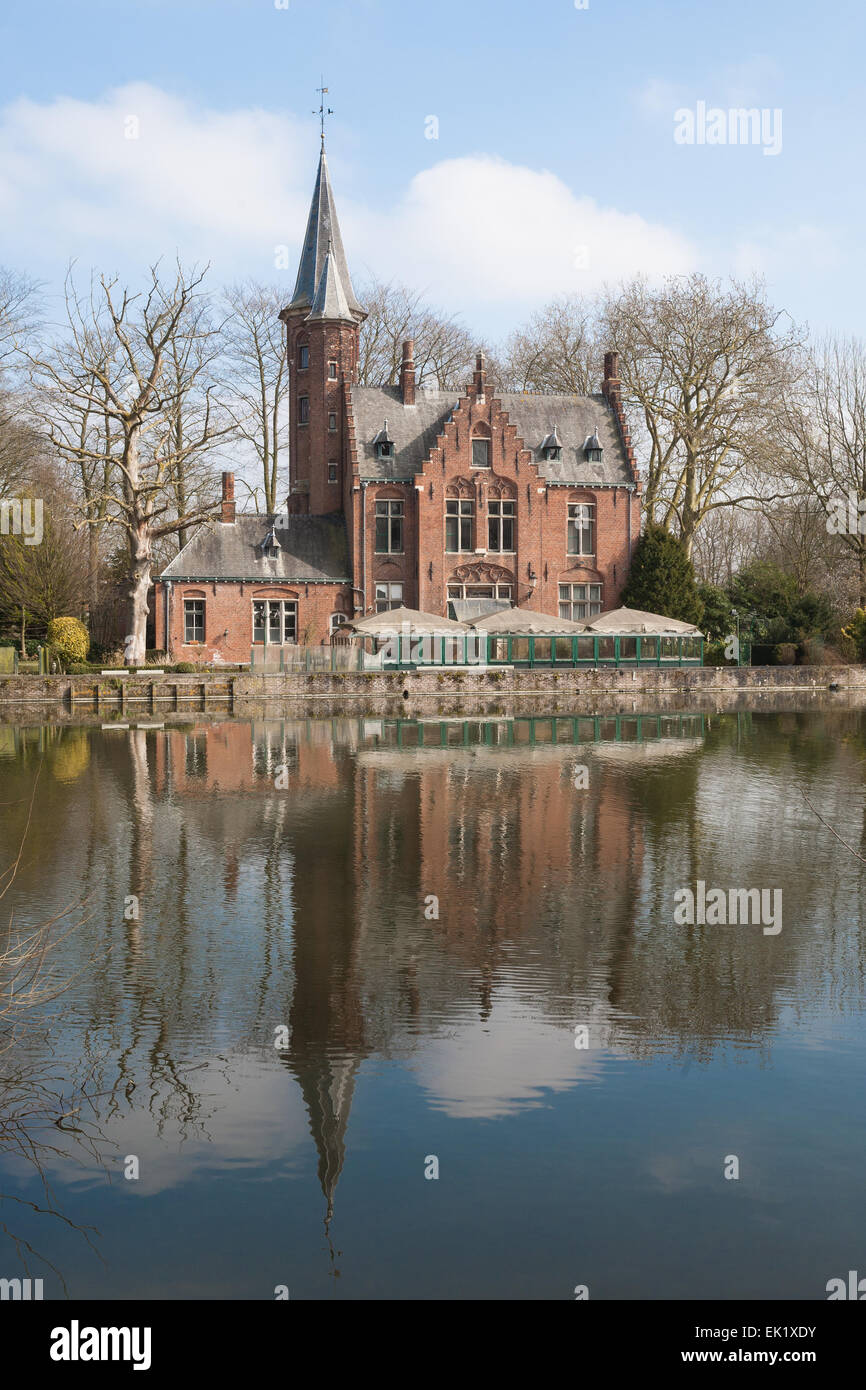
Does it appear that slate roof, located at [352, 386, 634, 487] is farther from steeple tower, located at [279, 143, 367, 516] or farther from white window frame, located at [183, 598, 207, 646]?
white window frame, located at [183, 598, 207, 646]

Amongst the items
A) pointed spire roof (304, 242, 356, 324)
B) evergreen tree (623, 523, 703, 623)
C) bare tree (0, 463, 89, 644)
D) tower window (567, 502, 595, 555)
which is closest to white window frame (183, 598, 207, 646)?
bare tree (0, 463, 89, 644)

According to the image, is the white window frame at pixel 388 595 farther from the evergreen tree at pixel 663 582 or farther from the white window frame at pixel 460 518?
the evergreen tree at pixel 663 582

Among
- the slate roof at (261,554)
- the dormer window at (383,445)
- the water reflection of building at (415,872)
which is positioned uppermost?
the dormer window at (383,445)

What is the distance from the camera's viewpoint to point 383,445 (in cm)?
4453

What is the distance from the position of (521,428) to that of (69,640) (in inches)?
778

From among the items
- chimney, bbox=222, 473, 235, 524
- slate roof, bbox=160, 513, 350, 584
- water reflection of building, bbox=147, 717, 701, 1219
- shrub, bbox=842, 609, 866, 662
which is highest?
chimney, bbox=222, 473, 235, 524

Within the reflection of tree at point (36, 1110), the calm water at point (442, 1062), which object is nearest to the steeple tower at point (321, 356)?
the calm water at point (442, 1062)

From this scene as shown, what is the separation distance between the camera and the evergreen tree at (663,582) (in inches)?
1747

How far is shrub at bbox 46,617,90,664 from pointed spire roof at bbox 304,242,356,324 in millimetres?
16063

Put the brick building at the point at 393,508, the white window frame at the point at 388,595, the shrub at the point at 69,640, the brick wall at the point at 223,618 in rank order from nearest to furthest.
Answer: the shrub at the point at 69,640 < the brick wall at the point at 223,618 < the brick building at the point at 393,508 < the white window frame at the point at 388,595

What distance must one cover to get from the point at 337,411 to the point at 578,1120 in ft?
139

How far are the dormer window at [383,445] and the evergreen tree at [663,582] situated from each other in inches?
413

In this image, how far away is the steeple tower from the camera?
45.8m

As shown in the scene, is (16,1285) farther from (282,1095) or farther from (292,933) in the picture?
(292,933)
